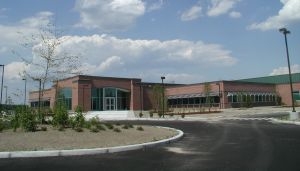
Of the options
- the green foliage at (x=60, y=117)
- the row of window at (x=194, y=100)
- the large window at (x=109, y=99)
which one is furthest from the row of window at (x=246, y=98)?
the green foliage at (x=60, y=117)

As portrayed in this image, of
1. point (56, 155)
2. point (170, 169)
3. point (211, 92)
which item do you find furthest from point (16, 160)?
point (211, 92)

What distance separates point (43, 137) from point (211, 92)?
52.1 m

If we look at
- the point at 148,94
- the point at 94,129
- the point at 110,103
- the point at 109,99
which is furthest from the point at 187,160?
the point at 148,94

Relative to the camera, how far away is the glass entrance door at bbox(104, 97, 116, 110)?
69.0 m

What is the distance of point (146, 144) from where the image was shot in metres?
14.4

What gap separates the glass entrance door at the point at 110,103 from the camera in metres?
69.0

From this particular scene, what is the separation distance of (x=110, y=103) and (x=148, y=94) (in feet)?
27.4

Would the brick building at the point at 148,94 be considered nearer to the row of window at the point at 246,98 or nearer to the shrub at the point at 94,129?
the row of window at the point at 246,98

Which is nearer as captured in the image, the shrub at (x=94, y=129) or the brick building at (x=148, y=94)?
the shrub at (x=94, y=129)

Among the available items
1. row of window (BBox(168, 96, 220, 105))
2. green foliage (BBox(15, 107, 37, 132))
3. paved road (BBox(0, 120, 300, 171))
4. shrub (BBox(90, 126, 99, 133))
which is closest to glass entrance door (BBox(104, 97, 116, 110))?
row of window (BBox(168, 96, 220, 105))

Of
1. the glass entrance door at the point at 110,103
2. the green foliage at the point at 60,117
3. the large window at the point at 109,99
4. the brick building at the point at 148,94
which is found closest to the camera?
the green foliage at the point at 60,117

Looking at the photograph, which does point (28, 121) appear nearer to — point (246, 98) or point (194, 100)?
point (246, 98)

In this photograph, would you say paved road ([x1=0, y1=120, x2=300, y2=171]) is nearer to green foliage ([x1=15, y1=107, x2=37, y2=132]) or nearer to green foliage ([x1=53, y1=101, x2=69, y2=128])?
green foliage ([x1=15, y1=107, x2=37, y2=132])

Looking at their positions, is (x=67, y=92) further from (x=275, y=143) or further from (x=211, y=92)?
(x=275, y=143)
